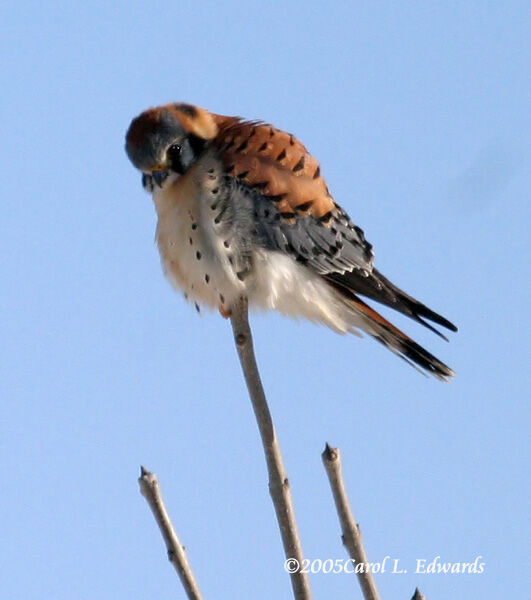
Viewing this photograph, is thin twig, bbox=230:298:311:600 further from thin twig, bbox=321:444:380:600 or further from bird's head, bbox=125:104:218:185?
bird's head, bbox=125:104:218:185

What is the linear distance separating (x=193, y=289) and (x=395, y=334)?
94 centimetres

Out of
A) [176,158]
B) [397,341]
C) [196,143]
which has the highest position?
[196,143]

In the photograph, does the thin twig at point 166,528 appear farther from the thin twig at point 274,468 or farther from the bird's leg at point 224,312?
the bird's leg at point 224,312

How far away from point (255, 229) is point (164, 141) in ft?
1.92

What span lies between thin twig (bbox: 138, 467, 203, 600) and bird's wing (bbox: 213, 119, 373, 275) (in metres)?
2.35

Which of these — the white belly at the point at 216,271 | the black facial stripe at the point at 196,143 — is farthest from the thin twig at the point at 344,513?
the black facial stripe at the point at 196,143

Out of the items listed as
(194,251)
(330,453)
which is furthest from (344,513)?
(194,251)

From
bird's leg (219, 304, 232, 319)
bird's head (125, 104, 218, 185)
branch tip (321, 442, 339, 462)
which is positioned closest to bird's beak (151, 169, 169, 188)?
bird's head (125, 104, 218, 185)

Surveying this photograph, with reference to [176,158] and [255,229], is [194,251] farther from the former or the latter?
[176,158]

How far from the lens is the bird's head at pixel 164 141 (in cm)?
540

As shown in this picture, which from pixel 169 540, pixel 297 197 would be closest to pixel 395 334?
pixel 297 197

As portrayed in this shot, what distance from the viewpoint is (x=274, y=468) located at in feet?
11.6

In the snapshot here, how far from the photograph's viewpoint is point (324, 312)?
5.47m

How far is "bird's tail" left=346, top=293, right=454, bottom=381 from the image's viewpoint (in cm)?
546
